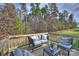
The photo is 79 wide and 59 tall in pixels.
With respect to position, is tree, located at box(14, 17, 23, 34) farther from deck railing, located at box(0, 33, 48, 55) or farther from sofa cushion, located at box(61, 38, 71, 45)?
sofa cushion, located at box(61, 38, 71, 45)

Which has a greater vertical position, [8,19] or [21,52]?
[8,19]

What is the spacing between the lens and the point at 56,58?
1193 mm

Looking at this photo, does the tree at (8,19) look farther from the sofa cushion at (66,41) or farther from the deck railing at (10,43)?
the sofa cushion at (66,41)

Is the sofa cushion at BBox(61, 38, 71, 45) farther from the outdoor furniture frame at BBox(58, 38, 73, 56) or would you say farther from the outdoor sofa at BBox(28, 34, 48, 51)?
the outdoor sofa at BBox(28, 34, 48, 51)

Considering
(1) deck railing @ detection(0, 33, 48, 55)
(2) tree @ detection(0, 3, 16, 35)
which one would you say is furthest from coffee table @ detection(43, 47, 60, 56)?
(2) tree @ detection(0, 3, 16, 35)

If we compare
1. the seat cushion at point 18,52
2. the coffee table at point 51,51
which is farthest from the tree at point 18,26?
the coffee table at point 51,51

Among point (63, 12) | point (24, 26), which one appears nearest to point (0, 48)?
point (24, 26)

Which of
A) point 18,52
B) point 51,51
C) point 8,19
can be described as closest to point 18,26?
point 8,19

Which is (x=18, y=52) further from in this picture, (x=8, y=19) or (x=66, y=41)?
(x=66, y=41)

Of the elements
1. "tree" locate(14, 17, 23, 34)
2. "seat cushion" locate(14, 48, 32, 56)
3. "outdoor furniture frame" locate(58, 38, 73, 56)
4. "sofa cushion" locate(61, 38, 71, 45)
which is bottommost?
"seat cushion" locate(14, 48, 32, 56)

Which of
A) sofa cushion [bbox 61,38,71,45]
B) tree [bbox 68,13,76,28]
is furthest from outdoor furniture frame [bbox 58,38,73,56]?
tree [bbox 68,13,76,28]

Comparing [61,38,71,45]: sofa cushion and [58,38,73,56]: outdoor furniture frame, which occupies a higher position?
[61,38,71,45]: sofa cushion

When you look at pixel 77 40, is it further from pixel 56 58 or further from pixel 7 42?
pixel 7 42

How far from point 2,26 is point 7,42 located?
0.42 feet
